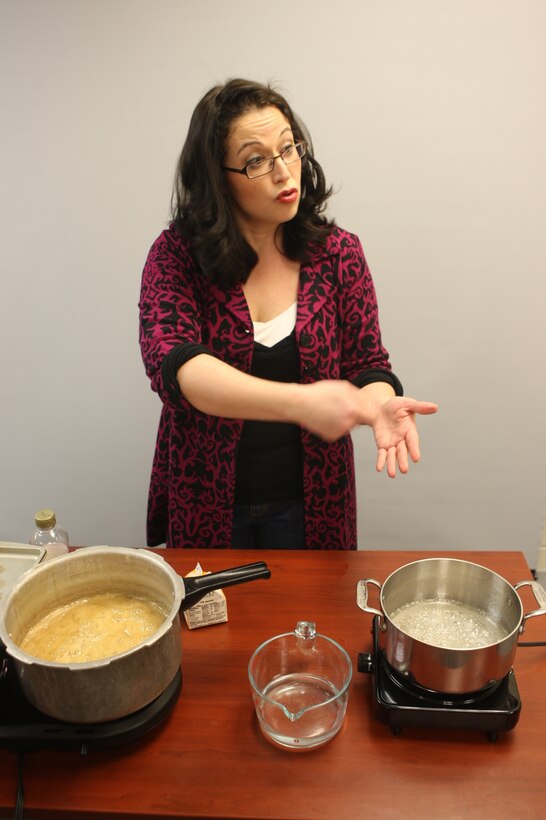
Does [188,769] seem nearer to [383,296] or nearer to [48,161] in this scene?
[383,296]

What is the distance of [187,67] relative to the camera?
7.86ft

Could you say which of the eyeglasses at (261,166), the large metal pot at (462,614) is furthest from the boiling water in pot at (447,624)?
→ the eyeglasses at (261,166)

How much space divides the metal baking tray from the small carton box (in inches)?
12.2

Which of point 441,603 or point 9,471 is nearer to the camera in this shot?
point 441,603

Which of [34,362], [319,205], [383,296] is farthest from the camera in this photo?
[34,362]

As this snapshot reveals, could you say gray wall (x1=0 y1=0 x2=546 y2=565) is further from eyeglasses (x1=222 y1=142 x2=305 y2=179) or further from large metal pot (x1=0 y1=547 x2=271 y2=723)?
large metal pot (x1=0 y1=547 x2=271 y2=723)

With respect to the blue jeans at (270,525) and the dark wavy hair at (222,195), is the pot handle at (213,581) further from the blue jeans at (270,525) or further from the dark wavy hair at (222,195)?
the dark wavy hair at (222,195)

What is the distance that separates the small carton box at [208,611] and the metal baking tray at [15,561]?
1.02 feet

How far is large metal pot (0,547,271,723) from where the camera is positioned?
967mm

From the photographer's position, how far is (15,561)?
4.04 feet

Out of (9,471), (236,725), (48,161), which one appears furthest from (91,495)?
(236,725)

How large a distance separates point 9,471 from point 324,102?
207 centimetres

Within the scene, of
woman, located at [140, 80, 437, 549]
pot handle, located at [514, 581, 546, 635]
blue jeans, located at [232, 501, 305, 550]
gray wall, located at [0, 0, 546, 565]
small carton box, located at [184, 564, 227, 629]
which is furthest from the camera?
gray wall, located at [0, 0, 546, 565]

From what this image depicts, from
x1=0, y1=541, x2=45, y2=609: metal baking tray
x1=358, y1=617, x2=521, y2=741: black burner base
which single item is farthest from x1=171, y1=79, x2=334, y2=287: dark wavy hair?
x1=358, y1=617, x2=521, y2=741: black burner base
